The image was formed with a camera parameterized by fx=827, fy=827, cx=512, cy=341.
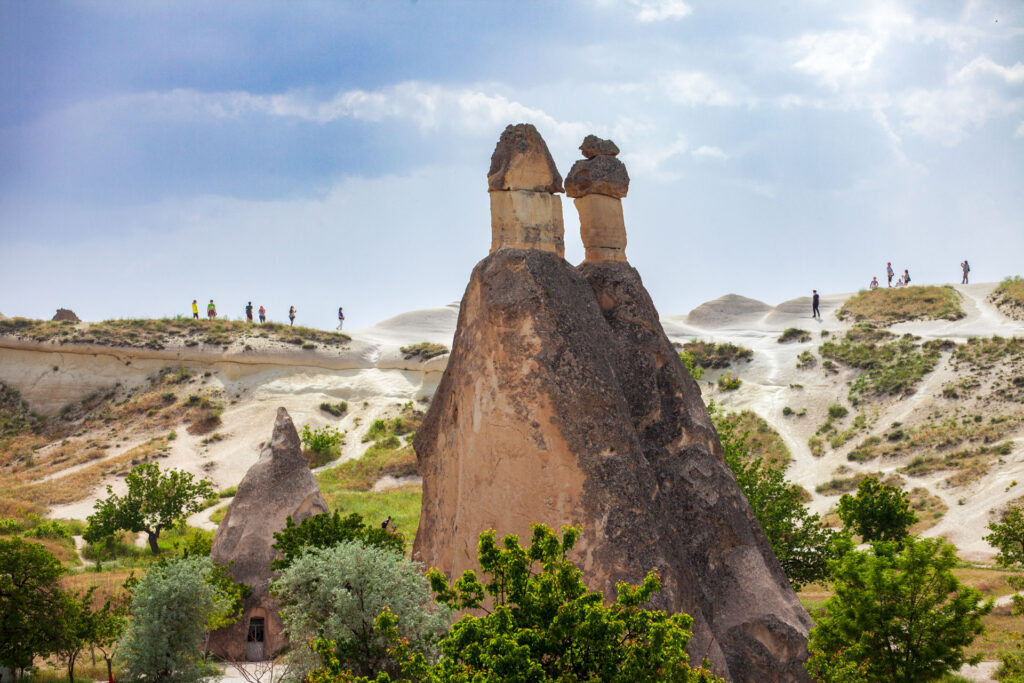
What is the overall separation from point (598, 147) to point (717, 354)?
4458cm

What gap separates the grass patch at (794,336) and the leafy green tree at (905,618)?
4761cm

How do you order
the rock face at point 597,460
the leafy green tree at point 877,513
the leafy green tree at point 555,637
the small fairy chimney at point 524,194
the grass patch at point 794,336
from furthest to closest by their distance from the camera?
the grass patch at point 794,336 < the leafy green tree at point 877,513 < the small fairy chimney at point 524,194 < the rock face at point 597,460 < the leafy green tree at point 555,637

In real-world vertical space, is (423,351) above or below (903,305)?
below

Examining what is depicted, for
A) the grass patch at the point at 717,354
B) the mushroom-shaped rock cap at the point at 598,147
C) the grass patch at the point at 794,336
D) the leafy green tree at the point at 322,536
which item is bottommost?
the leafy green tree at the point at 322,536

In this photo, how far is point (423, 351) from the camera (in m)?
55.9

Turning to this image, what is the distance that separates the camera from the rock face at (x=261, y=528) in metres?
19.2

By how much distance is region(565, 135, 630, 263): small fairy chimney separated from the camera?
44.1 feet

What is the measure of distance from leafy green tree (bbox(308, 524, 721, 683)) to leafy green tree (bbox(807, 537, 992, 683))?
13.3ft

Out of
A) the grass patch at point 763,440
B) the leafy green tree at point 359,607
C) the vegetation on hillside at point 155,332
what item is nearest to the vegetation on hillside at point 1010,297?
the grass patch at point 763,440

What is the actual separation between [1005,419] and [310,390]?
1483 inches

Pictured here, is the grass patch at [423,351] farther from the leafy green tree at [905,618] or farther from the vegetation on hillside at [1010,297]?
the leafy green tree at [905,618]

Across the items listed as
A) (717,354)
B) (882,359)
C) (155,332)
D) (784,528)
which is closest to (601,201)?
(784,528)

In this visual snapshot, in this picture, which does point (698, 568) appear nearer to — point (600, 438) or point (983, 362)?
point (600, 438)

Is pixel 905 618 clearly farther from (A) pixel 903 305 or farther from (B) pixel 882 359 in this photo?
(A) pixel 903 305
